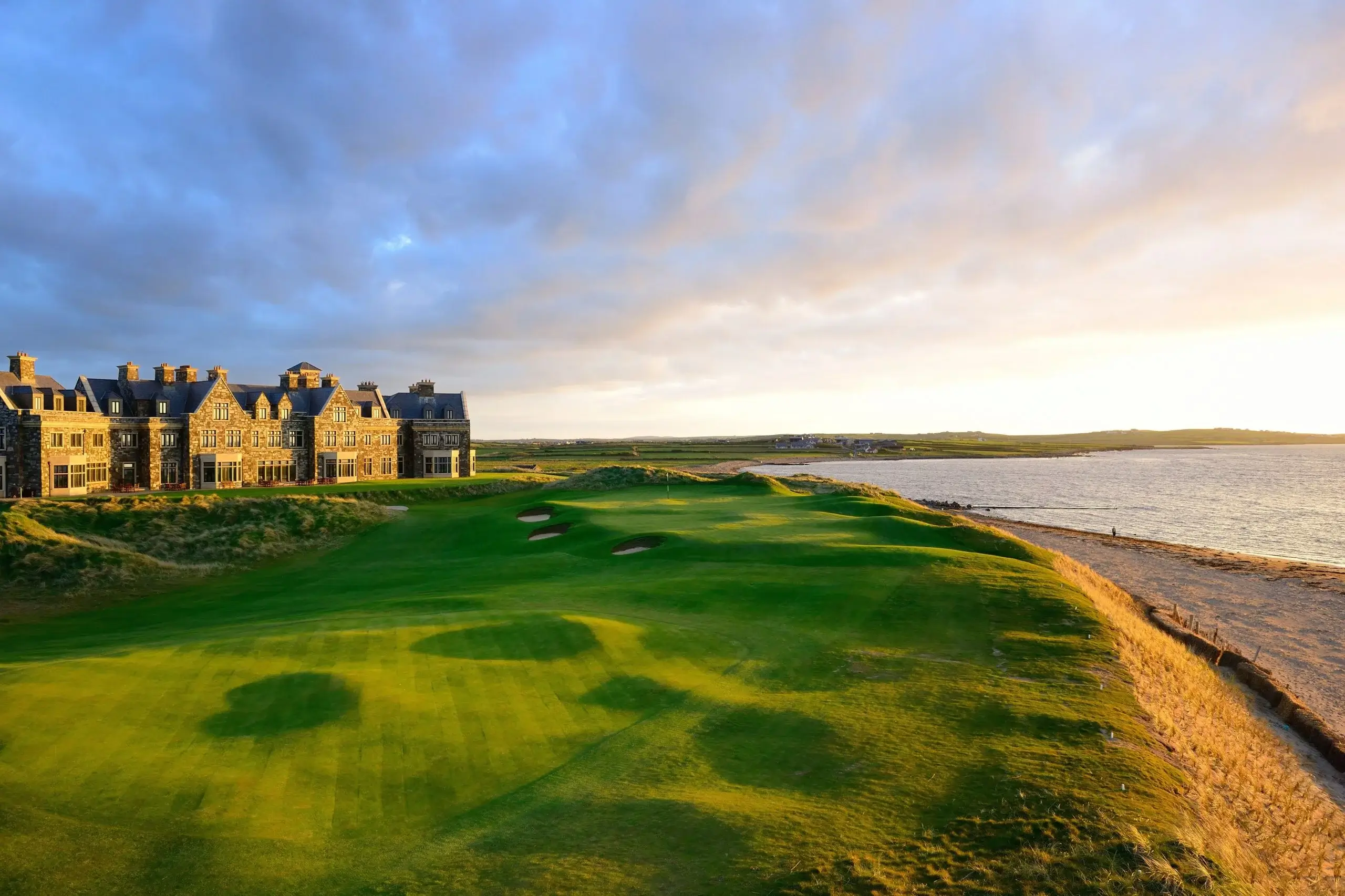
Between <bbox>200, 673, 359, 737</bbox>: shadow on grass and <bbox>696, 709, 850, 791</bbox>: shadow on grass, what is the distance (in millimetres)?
7165

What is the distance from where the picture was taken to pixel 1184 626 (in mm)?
31453

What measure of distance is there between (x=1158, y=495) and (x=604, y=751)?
4475 inches

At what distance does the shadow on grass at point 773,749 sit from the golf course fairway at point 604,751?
0.23ft

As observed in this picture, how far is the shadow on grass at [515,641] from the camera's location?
1808cm

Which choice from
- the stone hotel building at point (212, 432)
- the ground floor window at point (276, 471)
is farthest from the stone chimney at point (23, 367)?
the ground floor window at point (276, 471)

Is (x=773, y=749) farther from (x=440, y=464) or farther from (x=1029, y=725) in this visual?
(x=440, y=464)

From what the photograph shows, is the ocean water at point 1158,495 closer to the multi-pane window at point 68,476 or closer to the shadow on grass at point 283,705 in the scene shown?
the shadow on grass at point 283,705

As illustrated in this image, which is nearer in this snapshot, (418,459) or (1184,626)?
(1184,626)

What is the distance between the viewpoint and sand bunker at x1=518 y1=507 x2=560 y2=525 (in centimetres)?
4697

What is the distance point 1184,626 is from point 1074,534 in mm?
36902

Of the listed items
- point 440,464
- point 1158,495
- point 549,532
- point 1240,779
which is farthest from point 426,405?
point 1158,495

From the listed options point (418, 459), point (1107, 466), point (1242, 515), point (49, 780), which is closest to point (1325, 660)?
point (49, 780)

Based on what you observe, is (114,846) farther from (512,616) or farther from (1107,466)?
(1107,466)

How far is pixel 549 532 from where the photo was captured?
138 feet
